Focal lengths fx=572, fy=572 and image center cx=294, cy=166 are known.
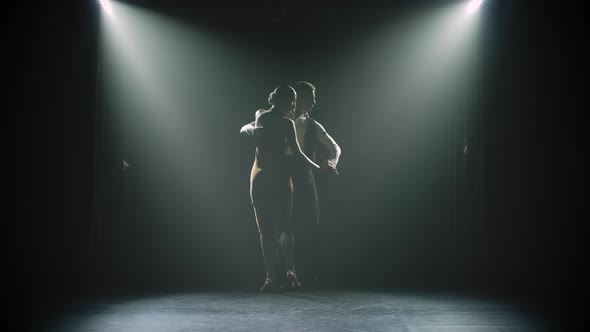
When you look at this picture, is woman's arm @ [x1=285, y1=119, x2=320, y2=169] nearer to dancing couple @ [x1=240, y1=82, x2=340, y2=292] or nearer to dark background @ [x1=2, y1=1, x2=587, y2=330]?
dancing couple @ [x1=240, y1=82, x2=340, y2=292]

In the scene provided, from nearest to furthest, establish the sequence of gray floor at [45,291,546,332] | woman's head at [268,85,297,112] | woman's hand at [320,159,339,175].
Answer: gray floor at [45,291,546,332]
woman's head at [268,85,297,112]
woman's hand at [320,159,339,175]

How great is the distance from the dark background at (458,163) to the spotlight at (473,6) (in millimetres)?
175

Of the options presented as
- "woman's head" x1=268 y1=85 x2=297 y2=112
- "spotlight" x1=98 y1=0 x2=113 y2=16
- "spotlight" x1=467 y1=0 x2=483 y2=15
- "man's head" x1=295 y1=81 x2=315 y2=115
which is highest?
"spotlight" x1=467 y1=0 x2=483 y2=15

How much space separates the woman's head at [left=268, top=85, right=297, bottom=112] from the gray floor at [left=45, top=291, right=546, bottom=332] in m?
1.53

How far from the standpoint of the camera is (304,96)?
5176 millimetres

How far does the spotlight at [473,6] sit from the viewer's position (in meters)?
5.66

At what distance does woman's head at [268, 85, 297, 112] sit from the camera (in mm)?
4723

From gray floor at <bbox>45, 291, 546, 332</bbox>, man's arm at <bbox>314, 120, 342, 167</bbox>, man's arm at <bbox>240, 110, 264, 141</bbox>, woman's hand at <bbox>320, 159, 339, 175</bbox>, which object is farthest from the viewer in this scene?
man's arm at <bbox>314, 120, 342, 167</bbox>

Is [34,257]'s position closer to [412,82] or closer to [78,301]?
[78,301]

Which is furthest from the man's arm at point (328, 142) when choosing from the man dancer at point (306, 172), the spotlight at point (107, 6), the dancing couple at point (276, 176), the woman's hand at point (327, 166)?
the spotlight at point (107, 6)

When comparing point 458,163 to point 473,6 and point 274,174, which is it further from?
point 274,174

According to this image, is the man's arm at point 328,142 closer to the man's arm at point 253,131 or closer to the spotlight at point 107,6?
the man's arm at point 253,131

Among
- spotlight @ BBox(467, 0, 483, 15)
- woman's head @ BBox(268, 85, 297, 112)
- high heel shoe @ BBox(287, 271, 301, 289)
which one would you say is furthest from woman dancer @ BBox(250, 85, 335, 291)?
spotlight @ BBox(467, 0, 483, 15)

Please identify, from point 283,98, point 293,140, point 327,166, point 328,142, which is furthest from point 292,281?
point 283,98
